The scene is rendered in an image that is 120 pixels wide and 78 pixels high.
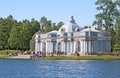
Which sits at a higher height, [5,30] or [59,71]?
[5,30]

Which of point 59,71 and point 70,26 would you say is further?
point 70,26

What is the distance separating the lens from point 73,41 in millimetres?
115188

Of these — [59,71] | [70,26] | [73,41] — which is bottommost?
[59,71]

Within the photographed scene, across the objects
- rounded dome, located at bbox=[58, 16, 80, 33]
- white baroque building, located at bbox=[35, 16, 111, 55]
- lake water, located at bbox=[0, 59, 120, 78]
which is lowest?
lake water, located at bbox=[0, 59, 120, 78]

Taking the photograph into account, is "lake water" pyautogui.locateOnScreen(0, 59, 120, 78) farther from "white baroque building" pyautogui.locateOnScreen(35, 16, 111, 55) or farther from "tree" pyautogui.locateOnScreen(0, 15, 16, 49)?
"tree" pyautogui.locateOnScreen(0, 15, 16, 49)

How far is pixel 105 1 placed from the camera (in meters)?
116

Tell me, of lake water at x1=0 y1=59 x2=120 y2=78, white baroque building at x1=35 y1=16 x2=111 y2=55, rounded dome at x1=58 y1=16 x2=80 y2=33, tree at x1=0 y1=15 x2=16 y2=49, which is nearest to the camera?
lake water at x1=0 y1=59 x2=120 y2=78

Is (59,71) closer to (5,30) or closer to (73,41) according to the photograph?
(73,41)

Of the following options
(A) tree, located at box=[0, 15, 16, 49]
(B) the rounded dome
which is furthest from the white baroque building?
(A) tree, located at box=[0, 15, 16, 49]

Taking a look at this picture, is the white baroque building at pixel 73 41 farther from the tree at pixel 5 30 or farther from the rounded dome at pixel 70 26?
the tree at pixel 5 30

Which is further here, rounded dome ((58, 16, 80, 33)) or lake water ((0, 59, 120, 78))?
rounded dome ((58, 16, 80, 33))

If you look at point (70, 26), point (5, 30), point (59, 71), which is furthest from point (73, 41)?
point (59, 71)

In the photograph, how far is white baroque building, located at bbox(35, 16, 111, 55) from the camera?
360ft

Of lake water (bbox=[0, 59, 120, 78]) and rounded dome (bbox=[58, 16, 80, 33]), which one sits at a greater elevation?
rounded dome (bbox=[58, 16, 80, 33])
